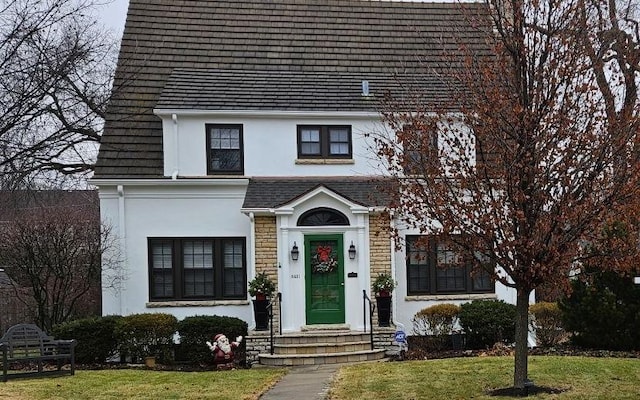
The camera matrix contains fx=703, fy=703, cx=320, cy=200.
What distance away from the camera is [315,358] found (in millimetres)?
15102

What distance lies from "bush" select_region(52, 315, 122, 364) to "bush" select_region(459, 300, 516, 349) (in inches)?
311

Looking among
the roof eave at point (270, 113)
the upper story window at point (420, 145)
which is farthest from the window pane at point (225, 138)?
Answer: the upper story window at point (420, 145)

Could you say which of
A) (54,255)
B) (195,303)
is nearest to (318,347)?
(195,303)

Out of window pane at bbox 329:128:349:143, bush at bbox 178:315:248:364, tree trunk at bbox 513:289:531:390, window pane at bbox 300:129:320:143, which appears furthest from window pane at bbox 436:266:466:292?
tree trunk at bbox 513:289:531:390

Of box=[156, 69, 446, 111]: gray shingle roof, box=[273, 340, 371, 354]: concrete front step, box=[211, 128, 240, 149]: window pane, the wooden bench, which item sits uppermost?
box=[156, 69, 446, 111]: gray shingle roof

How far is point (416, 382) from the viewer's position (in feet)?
36.9

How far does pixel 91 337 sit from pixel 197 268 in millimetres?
3122

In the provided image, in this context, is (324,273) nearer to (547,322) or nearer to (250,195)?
(250,195)

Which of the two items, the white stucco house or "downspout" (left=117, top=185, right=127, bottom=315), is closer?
the white stucco house

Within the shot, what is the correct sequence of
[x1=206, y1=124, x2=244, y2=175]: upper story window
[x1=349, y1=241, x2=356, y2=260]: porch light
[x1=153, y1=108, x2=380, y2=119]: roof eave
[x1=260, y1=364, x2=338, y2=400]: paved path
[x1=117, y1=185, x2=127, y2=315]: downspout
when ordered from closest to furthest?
[x1=260, y1=364, x2=338, y2=400]: paved path < [x1=349, y1=241, x2=356, y2=260]: porch light < [x1=117, y1=185, x2=127, y2=315]: downspout < [x1=153, y1=108, x2=380, y2=119]: roof eave < [x1=206, y1=124, x2=244, y2=175]: upper story window

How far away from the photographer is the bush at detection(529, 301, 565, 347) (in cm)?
1574

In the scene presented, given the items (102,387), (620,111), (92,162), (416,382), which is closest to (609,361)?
(416,382)

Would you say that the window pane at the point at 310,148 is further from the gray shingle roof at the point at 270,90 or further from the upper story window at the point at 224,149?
the upper story window at the point at 224,149

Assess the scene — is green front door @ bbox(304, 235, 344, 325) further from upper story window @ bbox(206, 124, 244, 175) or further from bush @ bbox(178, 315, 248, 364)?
upper story window @ bbox(206, 124, 244, 175)
